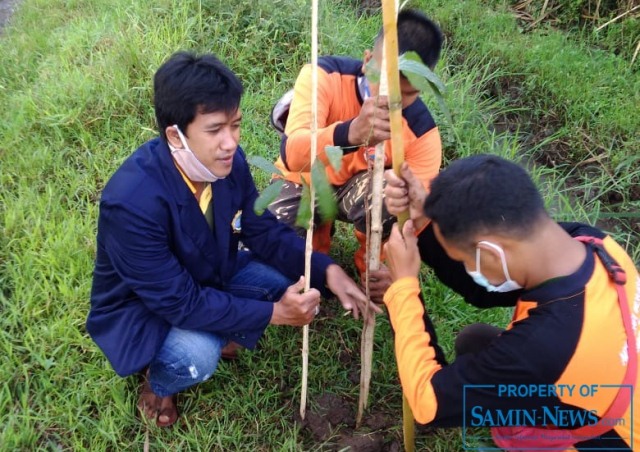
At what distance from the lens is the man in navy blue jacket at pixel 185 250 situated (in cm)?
169

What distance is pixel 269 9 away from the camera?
411 centimetres

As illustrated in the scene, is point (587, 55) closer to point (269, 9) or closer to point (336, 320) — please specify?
point (269, 9)

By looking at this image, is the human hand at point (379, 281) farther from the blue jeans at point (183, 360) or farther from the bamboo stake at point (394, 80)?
the blue jeans at point (183, 360)

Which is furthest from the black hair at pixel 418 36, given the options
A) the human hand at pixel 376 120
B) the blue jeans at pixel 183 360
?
the blue jeans at pixel 183 360

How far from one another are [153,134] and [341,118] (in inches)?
60.0

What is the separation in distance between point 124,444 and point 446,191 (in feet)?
4.97

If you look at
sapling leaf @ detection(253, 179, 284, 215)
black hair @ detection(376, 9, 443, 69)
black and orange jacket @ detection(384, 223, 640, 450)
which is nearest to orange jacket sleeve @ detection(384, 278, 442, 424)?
black and orange jacket @ detection(384, 223, 640, 450)

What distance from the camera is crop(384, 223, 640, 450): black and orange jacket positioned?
1329mm

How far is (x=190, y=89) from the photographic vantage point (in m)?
1.63

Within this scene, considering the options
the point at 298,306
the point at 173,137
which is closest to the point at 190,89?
the point at 173,137

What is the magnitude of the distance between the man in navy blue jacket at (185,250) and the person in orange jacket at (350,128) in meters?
0.29

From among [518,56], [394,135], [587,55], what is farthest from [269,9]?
[394,135]

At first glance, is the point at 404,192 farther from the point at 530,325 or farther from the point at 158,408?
the point at 158,408

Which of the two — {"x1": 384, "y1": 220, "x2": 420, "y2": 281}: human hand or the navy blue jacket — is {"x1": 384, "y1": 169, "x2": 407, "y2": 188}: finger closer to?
{"x1": 384, "y1": 220, "x2": 420, "y2": 281}: human hand
